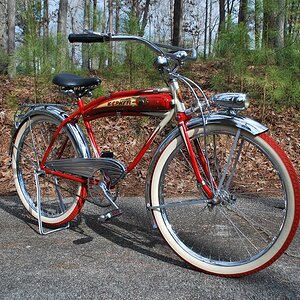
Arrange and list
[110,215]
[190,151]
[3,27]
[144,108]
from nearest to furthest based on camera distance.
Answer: [190,151]
[144,108]
[110,215]
[3,27]

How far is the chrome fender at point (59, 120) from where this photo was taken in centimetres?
243

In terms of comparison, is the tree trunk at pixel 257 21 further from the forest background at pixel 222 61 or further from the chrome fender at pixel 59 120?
the chrome fender at pixel 59 120

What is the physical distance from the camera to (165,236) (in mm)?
2086

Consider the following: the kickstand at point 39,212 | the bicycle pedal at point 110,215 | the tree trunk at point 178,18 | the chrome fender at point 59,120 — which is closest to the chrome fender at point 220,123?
the bicycle pedal at point 110,215

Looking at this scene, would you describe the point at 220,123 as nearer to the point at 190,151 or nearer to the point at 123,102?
the point at 190,151

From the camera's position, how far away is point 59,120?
2.56m

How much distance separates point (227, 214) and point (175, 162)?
470 mm

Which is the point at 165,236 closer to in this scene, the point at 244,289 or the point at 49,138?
the point at 244,289

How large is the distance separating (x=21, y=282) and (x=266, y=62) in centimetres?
421

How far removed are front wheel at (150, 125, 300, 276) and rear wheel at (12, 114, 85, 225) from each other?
0.64 metres

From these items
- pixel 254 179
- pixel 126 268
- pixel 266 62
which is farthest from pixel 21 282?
pixel 266 62

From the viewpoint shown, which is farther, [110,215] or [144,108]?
[110,215]

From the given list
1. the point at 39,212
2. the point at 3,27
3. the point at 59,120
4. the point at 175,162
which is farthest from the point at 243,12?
the point at 3,27

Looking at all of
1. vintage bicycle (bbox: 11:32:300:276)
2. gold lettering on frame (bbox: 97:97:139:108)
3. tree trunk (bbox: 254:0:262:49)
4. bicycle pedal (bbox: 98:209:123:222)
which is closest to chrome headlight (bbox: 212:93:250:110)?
vintage bicycle (bbox: 11:32:300:276)
